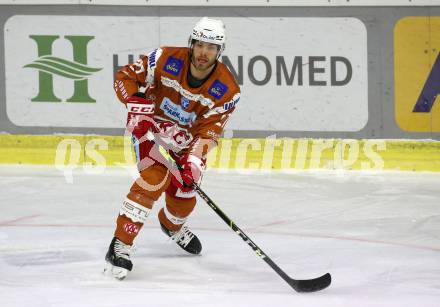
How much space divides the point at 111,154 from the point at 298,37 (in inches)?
61.9

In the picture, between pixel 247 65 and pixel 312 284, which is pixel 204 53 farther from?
pixel 247 65

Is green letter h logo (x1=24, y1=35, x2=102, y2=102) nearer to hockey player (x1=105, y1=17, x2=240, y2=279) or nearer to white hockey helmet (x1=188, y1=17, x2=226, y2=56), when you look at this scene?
hockey player (x1=105, y1=17, x2=240, y2=279)

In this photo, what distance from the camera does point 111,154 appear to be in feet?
23.7

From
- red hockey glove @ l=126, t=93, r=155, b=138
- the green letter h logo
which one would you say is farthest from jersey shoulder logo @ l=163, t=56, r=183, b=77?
the green letter h logo

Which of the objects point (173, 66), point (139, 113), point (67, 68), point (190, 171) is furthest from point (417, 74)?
point (139, 113)

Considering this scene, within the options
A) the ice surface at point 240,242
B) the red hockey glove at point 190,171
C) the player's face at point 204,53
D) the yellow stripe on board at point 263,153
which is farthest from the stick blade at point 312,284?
the yellow stripe on board at point 263,153

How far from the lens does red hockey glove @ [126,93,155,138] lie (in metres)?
4.26

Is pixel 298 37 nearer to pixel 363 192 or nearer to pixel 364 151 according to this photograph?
pixel 364 151

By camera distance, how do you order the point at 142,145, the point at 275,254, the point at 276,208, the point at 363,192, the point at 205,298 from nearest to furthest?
the point at 205,298, the point at 142,145, the point at 275,254, the point at 276,208, the point at 363,192

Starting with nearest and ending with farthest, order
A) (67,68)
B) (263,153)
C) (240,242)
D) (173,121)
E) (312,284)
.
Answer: (312,284), (173,121), (240,242), (263,153), (67,68)

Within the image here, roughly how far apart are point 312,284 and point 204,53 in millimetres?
1116

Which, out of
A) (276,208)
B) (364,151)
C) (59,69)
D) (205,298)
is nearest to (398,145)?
(364,151)

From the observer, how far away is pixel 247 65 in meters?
7.27

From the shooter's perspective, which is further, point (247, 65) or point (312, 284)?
point (247, 65)
